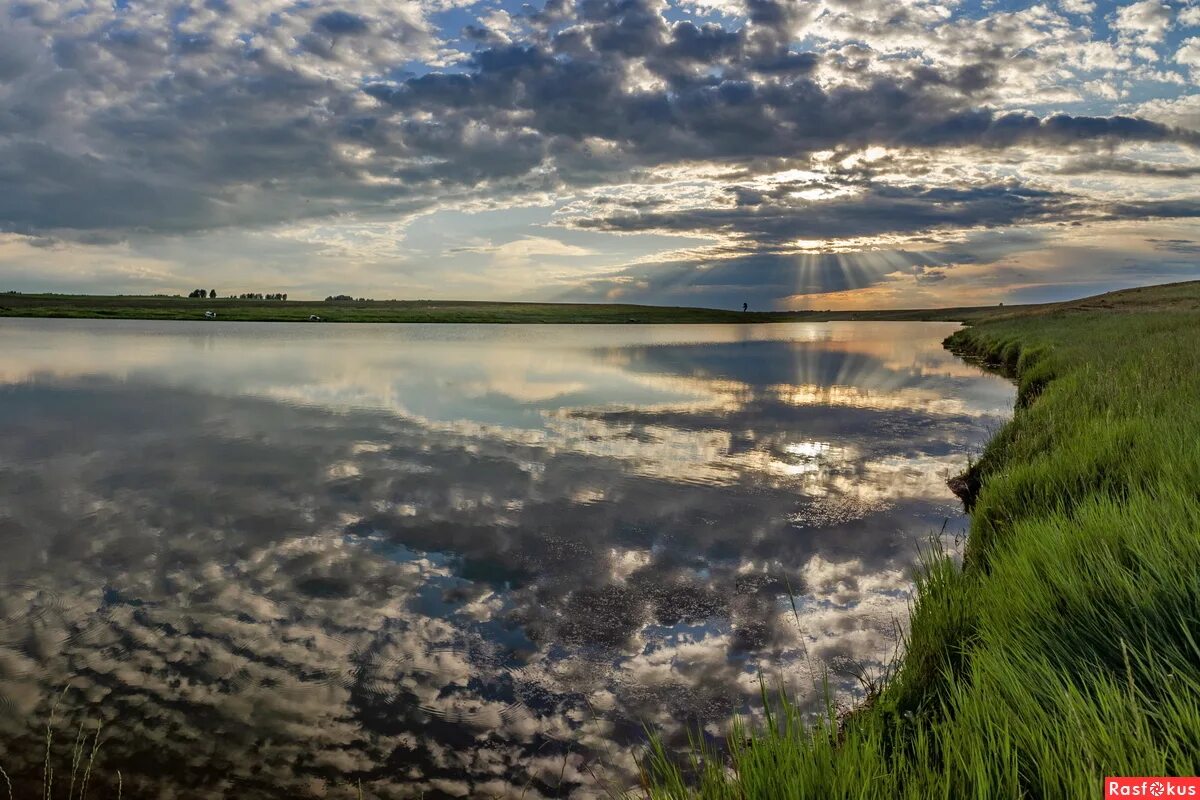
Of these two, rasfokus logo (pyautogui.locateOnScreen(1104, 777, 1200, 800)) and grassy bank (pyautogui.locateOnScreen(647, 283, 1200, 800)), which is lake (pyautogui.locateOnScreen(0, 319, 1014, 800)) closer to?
grassy bank (pyautogui.locateOnScreen(647, 283, 1200, 800))

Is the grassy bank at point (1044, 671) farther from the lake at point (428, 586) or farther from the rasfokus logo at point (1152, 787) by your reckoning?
the lake at point (428, 586)

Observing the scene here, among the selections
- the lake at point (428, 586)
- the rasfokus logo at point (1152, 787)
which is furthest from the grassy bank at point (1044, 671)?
the lake at point (428, 586)

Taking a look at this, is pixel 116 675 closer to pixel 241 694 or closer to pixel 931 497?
pixel 241 694

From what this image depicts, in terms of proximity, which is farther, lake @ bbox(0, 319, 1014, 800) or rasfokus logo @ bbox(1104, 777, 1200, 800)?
lake @ bbox(0, 319, 1014, 800)

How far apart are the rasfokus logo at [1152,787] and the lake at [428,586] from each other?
307 centimetres

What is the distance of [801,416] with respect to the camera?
74.8ft

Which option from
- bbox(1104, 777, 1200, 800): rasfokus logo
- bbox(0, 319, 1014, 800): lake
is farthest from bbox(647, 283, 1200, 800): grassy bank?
Answer: bbox(0, 319, 1014, 800): lake

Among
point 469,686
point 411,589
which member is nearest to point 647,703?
point 469,686

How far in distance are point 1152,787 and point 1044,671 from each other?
104 cm

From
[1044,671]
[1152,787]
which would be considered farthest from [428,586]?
[1152,787]

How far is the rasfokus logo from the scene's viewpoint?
2576 millimetres

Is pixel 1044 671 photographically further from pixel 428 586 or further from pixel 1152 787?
pixel 428 586

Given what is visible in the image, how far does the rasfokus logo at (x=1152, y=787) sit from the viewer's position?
258 centimetres

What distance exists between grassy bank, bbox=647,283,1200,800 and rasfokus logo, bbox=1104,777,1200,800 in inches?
1.8
